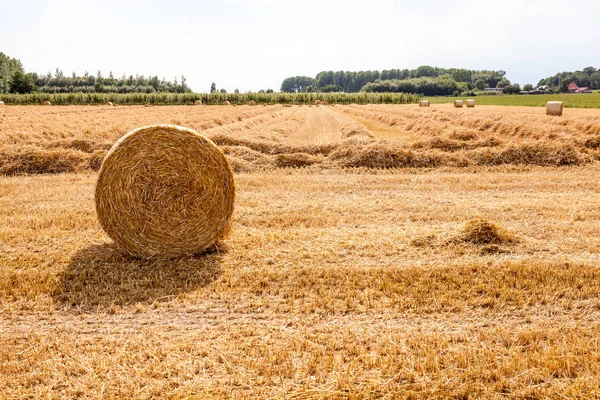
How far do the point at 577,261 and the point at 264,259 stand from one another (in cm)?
430

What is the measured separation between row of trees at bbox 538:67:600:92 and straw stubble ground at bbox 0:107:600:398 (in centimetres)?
13668

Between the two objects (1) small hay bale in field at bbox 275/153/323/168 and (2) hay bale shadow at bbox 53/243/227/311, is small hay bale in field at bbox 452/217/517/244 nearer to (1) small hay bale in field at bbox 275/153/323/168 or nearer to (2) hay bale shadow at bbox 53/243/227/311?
(2) hay bale shadow at bbox 53/243/227/311

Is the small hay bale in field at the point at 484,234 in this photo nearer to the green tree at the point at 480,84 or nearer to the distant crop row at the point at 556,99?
the distant crop row at the point at 556,99

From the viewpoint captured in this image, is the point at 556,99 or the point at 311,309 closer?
the point at 311,309

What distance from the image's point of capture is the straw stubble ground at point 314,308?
4301 mm

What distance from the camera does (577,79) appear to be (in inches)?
5458

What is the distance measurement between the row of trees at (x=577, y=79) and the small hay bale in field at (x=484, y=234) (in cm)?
13624

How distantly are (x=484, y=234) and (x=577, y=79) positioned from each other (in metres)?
153

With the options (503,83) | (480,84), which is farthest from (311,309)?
(480,84)

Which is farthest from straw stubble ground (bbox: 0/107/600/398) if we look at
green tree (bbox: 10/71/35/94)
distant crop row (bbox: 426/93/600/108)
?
green tree (bbox: 10/71/35/94)

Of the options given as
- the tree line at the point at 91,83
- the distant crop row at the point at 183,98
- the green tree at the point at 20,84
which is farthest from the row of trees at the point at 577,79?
the green tree at the point at 20,84

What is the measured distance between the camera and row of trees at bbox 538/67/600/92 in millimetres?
128250

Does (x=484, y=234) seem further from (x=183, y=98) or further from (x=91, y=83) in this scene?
A: (x=91, y=83)

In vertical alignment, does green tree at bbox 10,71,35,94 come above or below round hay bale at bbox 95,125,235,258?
above
